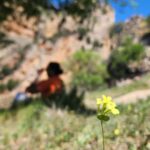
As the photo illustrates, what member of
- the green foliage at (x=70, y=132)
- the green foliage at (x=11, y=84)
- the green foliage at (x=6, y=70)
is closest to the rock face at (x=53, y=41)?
the green foliage at (x=6, y=70)

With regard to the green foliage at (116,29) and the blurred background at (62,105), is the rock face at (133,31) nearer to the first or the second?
the green foliage at (116,29)

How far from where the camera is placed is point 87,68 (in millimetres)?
46031

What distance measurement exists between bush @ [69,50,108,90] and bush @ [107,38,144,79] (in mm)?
905

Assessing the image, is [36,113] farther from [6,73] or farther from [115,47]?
[115,47]

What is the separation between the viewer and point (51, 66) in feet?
42.7

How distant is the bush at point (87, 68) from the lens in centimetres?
4153

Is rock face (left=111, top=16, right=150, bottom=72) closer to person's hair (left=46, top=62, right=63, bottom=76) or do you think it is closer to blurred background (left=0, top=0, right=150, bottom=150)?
blurred background (left=0, top=0, right=150, bottom=150)

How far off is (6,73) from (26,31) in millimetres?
7297

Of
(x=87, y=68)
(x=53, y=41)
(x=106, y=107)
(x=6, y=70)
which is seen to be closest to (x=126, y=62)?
(x=87, y=68)

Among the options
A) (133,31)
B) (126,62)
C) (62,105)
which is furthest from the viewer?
(133,31)

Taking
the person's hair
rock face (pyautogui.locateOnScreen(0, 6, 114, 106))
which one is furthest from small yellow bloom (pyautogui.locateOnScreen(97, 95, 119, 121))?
rock face (pyautogui.locateOnScreen(0, 6, 114, 106))

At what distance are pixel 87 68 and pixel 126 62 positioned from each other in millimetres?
4024

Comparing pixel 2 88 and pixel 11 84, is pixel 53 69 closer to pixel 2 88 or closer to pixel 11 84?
pixel 2 88

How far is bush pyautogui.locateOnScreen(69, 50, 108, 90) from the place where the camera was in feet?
136
